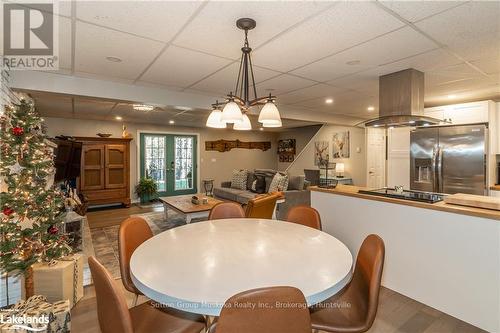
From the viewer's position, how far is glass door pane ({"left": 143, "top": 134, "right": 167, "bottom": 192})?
742cm

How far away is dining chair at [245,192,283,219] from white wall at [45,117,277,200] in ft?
16.4

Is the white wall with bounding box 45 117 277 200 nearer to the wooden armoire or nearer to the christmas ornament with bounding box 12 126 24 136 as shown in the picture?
the wooden armoire

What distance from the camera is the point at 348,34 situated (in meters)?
1.97

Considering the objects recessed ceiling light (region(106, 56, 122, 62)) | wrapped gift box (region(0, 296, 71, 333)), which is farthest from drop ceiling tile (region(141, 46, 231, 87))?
wrapped gift box (region(0, 296, 71, 333))

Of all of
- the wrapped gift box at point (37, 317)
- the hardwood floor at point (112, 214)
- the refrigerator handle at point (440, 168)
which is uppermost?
the refrigerator handle at point (440, 168)

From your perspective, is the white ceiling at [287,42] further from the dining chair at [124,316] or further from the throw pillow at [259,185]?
the throw pillow at [259,185]

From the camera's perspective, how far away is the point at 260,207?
3.32 meters

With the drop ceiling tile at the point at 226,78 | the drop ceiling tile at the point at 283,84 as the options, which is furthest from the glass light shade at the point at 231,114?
the drop ceiling tile at the point at 283,84

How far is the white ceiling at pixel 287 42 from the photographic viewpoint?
164 cm

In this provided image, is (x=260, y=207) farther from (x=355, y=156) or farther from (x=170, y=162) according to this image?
(x=170, y=162)

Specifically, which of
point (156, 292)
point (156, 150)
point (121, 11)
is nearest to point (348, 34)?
point (121, 11)

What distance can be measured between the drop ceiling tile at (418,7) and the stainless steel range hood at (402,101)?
1.15m

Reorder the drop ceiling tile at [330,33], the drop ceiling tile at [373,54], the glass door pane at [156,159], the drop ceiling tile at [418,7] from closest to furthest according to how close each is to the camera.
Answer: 1. the drop ceiling tile at [418,7]
2. the drop ceiling tile at [330,33]
3. the drop ceiling tile at [373,54]
4. the glass door pane at [156,159]

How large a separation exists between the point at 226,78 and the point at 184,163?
5379mm
